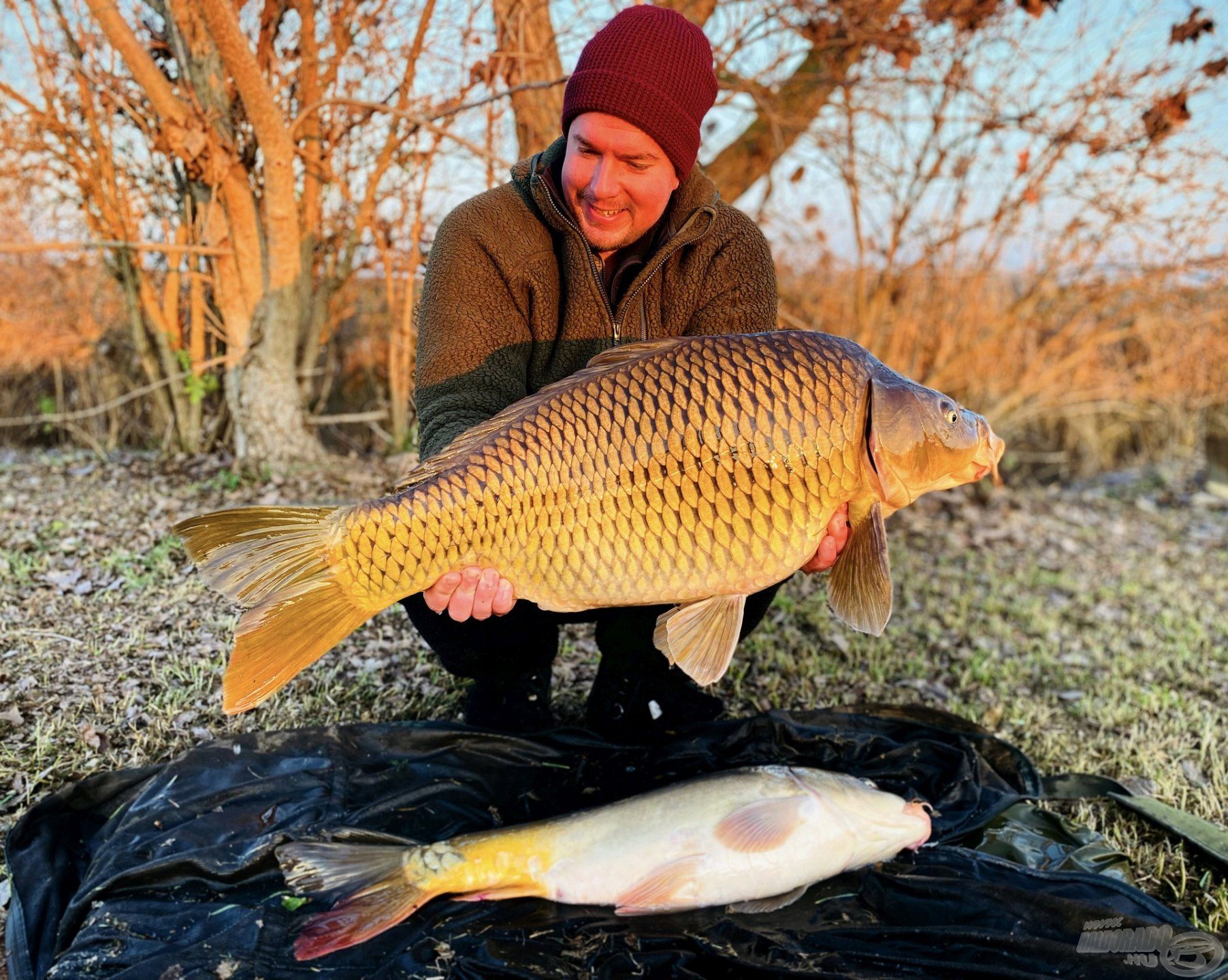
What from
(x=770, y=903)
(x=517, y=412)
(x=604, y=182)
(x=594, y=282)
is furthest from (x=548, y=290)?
(x=770, y=903)

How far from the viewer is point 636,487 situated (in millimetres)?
1384

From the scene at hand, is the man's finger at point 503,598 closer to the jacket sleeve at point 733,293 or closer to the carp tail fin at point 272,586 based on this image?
the carp tail fin at point 272,586

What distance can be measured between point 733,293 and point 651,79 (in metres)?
0.43

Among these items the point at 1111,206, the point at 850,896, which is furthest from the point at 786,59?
the point at 850,896

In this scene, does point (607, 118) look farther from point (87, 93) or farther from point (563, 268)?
point (87, 93)

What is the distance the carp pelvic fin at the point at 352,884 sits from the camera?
4.20 feet

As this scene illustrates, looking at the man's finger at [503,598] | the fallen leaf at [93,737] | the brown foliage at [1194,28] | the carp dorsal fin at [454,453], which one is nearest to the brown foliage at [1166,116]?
the brown foliage at [1194,28]

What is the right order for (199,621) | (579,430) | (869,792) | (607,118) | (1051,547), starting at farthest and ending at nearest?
(1051,547) → (199,621) → (607,118) → (869,792) → (579,430)

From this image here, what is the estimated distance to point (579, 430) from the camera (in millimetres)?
1381

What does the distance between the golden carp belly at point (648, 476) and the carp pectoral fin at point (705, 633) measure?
0.08 meters

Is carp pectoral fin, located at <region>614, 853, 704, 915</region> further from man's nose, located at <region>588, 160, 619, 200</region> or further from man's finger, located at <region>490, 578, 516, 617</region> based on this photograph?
man's nose, located at <region>588, 160, 619, 200</region>

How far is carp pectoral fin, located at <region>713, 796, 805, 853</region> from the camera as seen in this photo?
1.42 metres

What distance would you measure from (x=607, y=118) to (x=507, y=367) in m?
0.49

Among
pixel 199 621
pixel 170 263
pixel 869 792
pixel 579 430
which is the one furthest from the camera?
pixel 170 263
